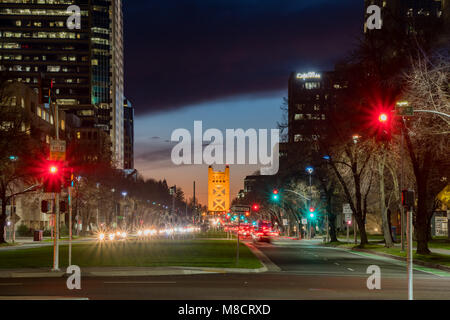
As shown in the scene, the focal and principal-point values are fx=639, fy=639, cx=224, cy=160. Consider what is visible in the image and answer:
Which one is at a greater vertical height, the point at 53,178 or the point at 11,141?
the point at 11,141

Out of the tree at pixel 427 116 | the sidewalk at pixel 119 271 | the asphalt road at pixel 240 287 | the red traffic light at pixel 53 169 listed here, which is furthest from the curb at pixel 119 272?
the tree at pixel 427 116

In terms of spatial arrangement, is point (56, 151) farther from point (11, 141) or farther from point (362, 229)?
point (362, 229)

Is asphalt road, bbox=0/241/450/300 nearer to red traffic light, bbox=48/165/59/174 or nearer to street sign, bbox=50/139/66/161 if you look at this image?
red traffic light, bbox=48/165/59/174

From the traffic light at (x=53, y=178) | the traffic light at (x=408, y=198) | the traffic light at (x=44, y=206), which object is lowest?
the traffic light at (x=44, y=206)

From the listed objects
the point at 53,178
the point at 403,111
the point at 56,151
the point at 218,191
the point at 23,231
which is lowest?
the point at 23,231

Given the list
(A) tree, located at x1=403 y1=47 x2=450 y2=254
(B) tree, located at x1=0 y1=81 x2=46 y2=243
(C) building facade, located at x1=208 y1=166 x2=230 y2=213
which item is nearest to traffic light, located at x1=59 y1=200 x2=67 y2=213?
(A) tree, located at x1=403 y1=47 x2=450 y2=254

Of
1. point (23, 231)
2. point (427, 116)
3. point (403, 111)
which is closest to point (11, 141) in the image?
point (427, 116)

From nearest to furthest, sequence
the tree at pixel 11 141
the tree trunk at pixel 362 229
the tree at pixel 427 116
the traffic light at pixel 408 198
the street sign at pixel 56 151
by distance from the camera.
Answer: the traffic light at pixel 408 198 < the street sign at pixel 56 151 < the tree at pixel 427 116 < the tree at pixel 11 141 < the tree trunk at pixel 362 229

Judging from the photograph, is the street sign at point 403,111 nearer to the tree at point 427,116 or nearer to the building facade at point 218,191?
the tree at point 427,116

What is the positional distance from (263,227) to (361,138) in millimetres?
39819

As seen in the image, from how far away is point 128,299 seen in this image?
1666 centimetres

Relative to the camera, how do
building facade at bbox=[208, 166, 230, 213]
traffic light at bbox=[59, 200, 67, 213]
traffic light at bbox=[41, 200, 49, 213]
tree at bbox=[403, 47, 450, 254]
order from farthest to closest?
building facade at bbox=[208, 166, 230, 213], tree at bbox=[403, 47, 450, 254], traffic light at bbox=[59, 200, 67, 213], traffic light at bbox=[41, 200, 49, 213]
